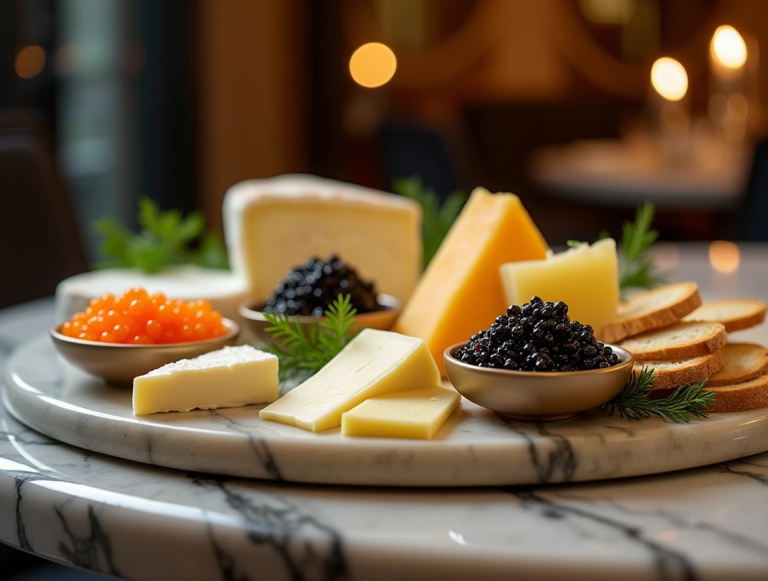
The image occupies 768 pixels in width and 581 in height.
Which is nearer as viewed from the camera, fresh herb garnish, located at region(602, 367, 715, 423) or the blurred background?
fresh herb garnish, located at region(602, 367, 715, 423)

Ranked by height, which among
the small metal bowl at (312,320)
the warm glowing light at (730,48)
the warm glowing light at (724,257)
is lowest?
the warm glowing light at (724,257)

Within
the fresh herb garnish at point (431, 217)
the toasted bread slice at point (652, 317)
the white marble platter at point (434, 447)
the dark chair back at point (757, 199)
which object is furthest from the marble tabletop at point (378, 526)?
the dark chair back at point (757, 199)

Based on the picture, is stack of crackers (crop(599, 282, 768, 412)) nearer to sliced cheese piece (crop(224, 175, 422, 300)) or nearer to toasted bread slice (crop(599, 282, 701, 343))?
toasted bread slice (crop(599, 282, 701, 343))

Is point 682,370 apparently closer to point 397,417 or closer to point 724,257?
A: point 397,417

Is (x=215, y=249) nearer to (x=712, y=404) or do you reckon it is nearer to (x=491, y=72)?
(x=712, y=404)

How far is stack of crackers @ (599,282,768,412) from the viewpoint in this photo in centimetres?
103

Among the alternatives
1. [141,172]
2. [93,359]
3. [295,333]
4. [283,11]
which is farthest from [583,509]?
[283,11]

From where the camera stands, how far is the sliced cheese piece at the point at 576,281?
3.92 feet

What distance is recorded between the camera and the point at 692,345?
42.3 inches

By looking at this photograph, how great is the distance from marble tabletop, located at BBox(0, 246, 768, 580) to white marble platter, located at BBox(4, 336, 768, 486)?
0.02 meters

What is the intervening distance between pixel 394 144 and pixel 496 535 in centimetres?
355

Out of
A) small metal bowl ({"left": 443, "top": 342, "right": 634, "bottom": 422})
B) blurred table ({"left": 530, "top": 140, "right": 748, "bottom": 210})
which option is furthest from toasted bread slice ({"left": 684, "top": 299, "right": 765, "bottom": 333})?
blurred table ({"left": 530, "top": 140, "right": 748, "bottom": 210})

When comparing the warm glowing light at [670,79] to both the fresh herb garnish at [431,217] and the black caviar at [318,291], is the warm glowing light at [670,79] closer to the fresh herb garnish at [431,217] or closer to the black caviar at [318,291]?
the fresh herb garnish at [431,217]

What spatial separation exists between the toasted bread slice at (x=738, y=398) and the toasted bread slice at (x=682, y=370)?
0.03 metres
